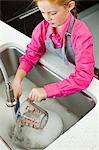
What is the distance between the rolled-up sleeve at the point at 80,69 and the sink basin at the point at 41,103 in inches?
2.0

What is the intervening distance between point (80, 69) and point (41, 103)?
0.77 feet

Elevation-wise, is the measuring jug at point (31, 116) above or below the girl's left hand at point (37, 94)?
below

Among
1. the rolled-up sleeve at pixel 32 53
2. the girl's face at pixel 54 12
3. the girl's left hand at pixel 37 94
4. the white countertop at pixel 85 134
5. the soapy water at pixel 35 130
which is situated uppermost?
the girl's face at pixel 54 12

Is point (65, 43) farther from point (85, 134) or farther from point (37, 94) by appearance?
point (85, 134)

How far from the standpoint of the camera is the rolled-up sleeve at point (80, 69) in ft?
2.71

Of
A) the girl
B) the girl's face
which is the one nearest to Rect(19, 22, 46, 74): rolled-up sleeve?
the girl

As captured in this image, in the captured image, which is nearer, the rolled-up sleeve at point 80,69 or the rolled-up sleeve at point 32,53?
the rolled-up sleeve at point 80,69

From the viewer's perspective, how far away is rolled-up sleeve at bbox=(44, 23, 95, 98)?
2.71 ft

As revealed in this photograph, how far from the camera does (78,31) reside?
0.83 m

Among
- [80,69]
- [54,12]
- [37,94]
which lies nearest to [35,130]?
[37,94]

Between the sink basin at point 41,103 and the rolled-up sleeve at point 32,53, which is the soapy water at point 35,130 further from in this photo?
the rolled-up sleeve at point 32,53

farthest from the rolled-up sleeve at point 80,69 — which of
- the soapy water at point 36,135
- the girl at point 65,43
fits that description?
the soapy water at point 36,135

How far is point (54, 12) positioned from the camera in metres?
0.78

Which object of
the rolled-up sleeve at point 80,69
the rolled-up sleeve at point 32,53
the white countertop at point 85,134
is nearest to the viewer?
the white countertop at point 85,134
